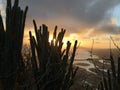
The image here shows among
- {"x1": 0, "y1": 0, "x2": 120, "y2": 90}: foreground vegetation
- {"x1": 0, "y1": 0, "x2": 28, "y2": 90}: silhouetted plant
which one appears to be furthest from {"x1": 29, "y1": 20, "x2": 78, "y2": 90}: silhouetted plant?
{"x1": 0, "y1": 0, "x2": 28, "y2": 90}: silhouetted plant

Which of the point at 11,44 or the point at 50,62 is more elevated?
the point at 11,44

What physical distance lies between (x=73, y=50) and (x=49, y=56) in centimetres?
55

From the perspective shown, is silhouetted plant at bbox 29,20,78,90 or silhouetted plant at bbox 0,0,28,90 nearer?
silhouetted plant at bbox 0,0,28,90

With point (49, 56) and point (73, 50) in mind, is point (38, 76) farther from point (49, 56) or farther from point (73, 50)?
point (73, 50)

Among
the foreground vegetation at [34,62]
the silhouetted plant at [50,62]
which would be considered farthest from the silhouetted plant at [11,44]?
the silhouetted plant at [50,62]

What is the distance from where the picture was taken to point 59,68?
225 inches

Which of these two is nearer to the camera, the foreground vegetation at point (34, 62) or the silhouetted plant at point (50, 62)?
the foreground vegetation at point (34, 62)

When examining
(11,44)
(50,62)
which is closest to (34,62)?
(50,62)

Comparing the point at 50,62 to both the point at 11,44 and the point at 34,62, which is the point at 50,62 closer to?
the point at 34,62

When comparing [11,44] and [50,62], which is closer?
[11,44]

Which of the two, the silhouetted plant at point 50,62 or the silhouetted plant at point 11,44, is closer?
the silhouetted plant at point 11,44

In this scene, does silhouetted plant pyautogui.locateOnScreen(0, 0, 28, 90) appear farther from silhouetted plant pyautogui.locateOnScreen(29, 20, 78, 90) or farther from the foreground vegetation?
silhouetted plant pyautogui.locateOnScreen(29, 20, 78, 90)

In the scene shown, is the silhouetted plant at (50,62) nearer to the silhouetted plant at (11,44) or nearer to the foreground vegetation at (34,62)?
the foreground vegetation at (34,62)

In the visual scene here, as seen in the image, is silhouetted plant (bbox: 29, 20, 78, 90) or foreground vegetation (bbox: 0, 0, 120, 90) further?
silhouetted plant (bbox: 29, 20, 78, 90)
